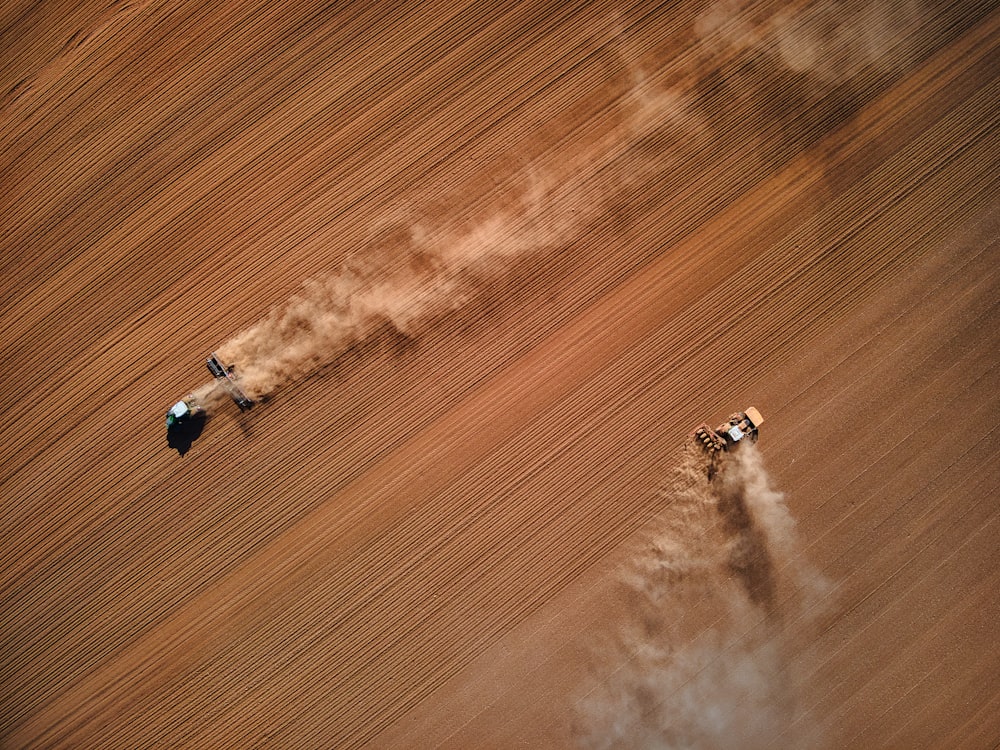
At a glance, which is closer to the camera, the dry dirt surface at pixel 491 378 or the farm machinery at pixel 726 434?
the farm machinery at pixel 726 434

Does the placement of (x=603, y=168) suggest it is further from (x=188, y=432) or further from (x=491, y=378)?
(x=188, y=432)

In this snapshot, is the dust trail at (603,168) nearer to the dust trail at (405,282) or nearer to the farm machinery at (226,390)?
the dust trail at (405,282)

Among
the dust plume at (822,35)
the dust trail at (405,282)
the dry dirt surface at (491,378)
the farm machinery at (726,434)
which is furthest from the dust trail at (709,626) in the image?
the dust plume at (822,35)

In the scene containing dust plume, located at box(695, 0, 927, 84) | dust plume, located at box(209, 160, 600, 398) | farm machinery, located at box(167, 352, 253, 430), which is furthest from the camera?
dust plume, located at box(695, 0, 927, 84)

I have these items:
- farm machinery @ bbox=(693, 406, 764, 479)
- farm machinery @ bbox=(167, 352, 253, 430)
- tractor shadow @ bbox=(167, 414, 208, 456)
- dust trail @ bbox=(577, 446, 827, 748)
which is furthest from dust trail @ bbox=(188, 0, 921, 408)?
dust trail @ bbox=(577, 446, 827, 748)

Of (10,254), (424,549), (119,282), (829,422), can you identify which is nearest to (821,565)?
(829,422)

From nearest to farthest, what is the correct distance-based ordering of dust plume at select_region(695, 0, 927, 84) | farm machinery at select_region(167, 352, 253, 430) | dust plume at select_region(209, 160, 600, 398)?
farm machinery at select_region(167, 352, 253, 430) → dust plume at select_region(209, 160, 600, 398) → dust plume at select_region(695, 0, 927, 84)

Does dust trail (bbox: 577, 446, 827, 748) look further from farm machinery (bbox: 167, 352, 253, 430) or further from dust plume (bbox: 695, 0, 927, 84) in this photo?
farm machinery (bbox: 167, 352, 253, 430)

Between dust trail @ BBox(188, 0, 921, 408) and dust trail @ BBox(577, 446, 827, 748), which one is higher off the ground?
dust trail @ BBox(188, 0, 921, 408)
